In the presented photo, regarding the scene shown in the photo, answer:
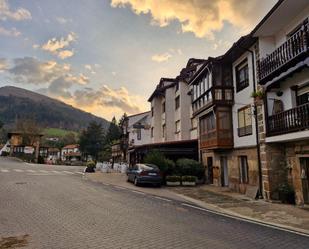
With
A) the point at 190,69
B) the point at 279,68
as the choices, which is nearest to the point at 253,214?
the point at 279,68

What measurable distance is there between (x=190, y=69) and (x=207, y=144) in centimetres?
1294

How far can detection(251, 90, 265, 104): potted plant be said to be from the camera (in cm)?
1513

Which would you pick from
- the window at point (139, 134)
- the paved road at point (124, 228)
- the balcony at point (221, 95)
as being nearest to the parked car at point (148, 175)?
the balcony at point (221, 95)

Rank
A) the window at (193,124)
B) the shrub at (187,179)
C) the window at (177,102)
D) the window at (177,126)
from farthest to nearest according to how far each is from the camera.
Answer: the window at (177,102) < the window at (177,126) < the window at (193,124) < the shrub at (187,179)

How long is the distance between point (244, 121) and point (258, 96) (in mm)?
2610

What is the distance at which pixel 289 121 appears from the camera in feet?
43.1

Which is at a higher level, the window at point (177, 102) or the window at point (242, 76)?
the window at point (177, 102)

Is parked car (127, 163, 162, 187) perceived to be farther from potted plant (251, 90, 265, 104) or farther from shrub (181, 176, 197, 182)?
potted plant (251, 90, 265, 104)

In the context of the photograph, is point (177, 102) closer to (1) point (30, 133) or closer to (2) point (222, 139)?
(2) point (222, 139)

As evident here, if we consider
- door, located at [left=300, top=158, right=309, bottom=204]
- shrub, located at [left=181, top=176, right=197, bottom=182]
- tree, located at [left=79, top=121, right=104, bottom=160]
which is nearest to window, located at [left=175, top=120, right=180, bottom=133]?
shrub, located at [left=181, top=176, right=197, bottom=182]

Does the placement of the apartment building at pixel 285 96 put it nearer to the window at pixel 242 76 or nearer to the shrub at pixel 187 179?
the window at pixel 242 76

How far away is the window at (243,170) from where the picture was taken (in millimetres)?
17609

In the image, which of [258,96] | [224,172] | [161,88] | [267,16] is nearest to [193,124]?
[161,88]

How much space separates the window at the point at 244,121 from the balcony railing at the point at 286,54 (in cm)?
274
